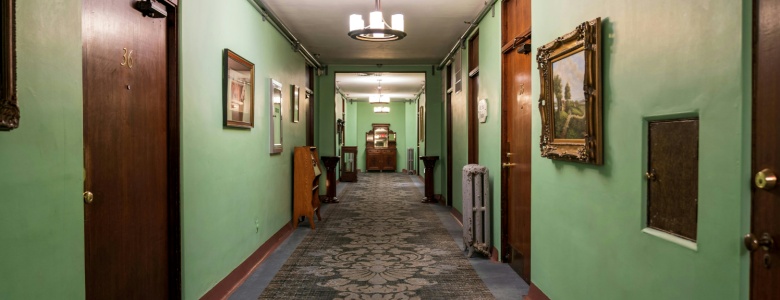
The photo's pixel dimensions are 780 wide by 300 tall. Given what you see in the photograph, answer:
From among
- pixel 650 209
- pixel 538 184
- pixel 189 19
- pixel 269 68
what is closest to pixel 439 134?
pixel 269 68

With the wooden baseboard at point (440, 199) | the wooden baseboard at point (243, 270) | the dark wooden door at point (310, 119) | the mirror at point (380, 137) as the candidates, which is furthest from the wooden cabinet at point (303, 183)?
the mirror at point (380, 137)

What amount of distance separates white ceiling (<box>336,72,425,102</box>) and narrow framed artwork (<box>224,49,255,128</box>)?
6.85m

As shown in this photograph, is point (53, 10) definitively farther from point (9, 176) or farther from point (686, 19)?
point (686, 19)

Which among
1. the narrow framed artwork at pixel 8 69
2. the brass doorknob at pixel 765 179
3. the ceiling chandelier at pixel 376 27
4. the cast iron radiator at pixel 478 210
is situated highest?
the ceiling chandelier at pixel 376 27

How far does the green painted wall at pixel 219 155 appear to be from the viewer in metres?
3.41

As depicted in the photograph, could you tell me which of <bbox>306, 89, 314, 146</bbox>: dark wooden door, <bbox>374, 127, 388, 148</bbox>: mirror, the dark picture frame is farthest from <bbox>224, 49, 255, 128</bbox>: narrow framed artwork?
<bbox>374, 127, 388, 148</bbox>: mirror

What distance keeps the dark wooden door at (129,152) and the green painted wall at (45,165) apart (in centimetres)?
27

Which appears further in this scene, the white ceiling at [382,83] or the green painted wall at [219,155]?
the white ceiling at [382,83]

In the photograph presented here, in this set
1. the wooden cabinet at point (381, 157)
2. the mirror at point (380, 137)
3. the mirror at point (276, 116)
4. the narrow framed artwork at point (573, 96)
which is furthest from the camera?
the mirror at point (380, 137)

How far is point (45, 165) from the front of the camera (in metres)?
1.85

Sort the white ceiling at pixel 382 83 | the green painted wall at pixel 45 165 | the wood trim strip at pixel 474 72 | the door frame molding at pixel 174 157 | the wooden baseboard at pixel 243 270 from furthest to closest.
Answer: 1. the white ceiling at pixel 382 83
2. the wood trim strip at pixel 474 72
3. the wooden baseboard at pixel 243 270
4. the door frame molding at pixel 174 157
5. the green painted wall at pixel 45 165

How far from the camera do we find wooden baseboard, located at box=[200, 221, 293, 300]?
155 inches

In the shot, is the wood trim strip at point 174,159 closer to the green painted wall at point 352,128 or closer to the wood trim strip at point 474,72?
the wood trim strip at point 474,72

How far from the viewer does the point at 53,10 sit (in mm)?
1904
